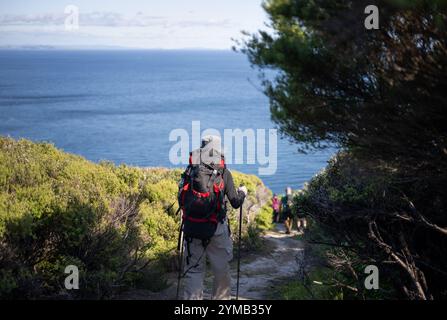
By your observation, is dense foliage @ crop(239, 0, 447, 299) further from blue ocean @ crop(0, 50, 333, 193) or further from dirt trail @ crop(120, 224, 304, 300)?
blue ocean @ crop(0, 50, 333, 193)

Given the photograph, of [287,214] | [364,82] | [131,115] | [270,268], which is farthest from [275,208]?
[131,115]

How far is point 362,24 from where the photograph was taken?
5309 millimetres

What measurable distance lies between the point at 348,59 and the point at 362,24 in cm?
36

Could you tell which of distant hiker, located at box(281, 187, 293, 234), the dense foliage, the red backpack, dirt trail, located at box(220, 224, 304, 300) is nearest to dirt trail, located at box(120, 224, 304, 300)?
dirt trail, located at box(220, 224, 304, 300)

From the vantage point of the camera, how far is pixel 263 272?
36.3 ft

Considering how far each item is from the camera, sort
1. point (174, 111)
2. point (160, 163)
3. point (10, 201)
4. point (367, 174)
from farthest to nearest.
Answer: point (174, 111)
point (160, 163)
point (10, 201)
point (367, 174)

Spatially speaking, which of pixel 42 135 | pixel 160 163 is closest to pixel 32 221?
pixel 160 163

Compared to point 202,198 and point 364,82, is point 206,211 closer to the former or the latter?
point 202,198

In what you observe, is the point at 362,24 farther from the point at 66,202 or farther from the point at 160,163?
the point at 160,163

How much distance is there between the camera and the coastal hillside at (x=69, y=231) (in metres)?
6.98

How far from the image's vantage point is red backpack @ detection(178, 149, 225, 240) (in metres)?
6.54

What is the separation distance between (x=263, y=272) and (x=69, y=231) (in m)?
4.78

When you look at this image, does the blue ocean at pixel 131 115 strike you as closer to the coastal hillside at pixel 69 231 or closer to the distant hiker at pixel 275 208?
the distant hiker at pixel 275 208
